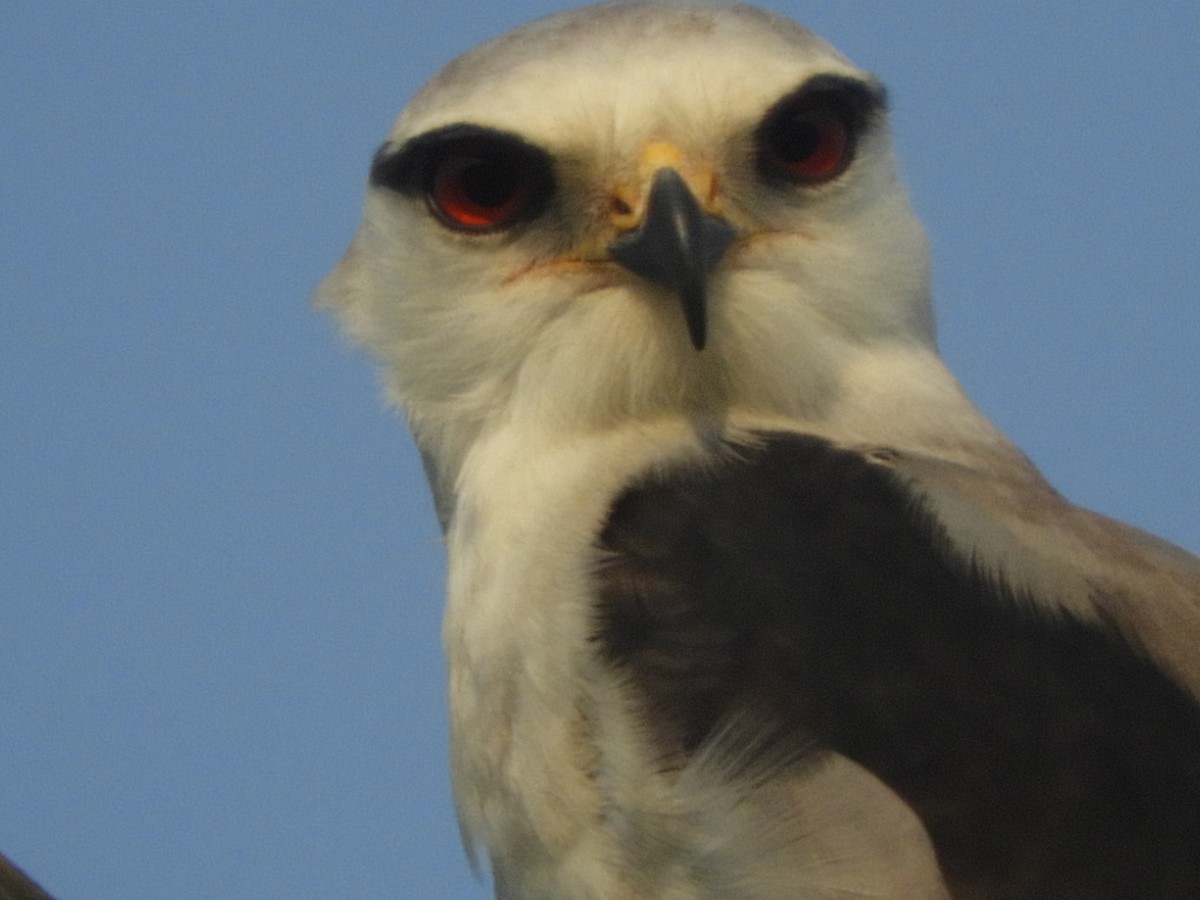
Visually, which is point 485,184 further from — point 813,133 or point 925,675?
point 925,675

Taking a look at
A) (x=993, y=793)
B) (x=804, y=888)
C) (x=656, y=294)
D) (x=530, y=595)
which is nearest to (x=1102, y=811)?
(x=993, y=793)

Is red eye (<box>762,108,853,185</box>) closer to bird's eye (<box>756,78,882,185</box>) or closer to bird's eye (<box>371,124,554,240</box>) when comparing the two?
bird's eye (<box>756,78,882,185</box>)

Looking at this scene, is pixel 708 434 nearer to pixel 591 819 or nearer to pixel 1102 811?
pixel 591 819

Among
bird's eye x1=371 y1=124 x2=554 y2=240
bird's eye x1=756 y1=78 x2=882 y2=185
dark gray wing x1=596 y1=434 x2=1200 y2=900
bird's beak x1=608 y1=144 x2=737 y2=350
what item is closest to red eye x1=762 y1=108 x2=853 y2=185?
bird's eye x1=756 y1=78 x2=882 y2=185

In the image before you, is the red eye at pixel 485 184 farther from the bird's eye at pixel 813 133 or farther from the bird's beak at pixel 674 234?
the bird's eye at pixel 813 133

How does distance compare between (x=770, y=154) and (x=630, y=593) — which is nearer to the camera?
(x=630, y=593)

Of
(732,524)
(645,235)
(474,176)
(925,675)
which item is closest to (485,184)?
(474,176)
